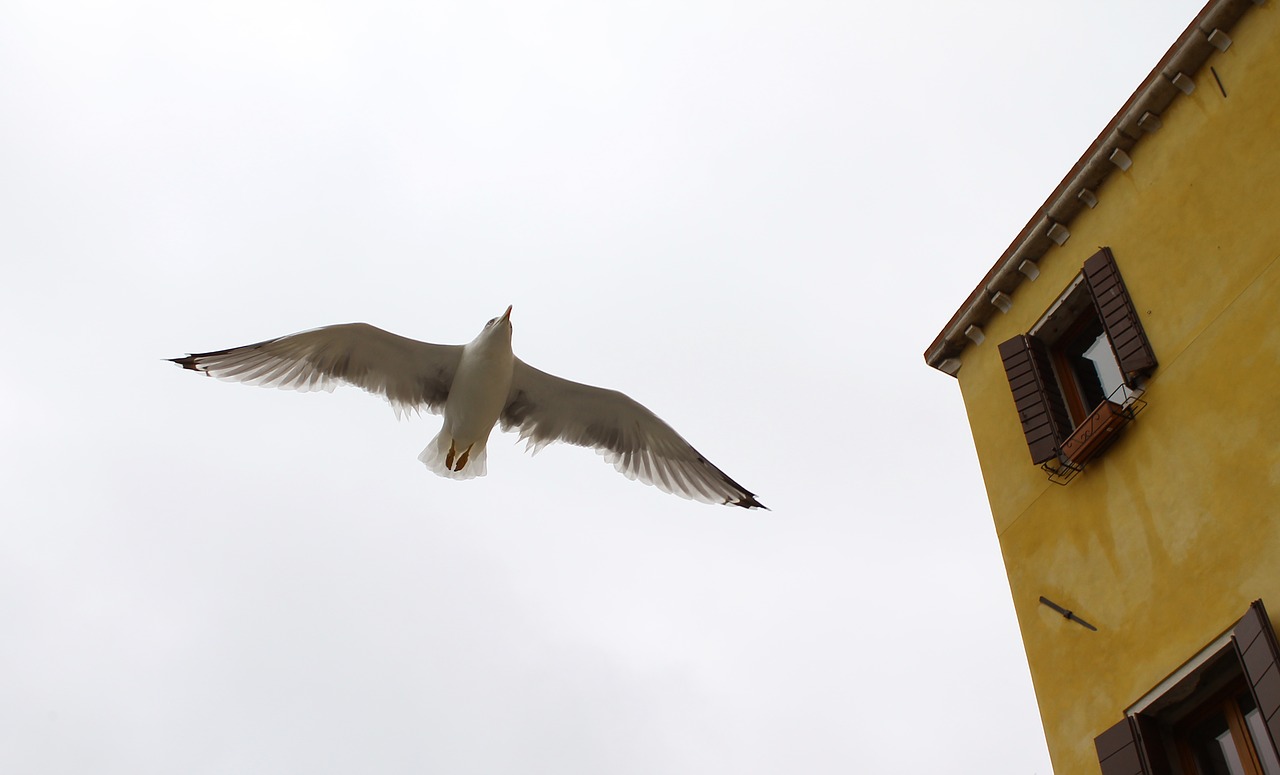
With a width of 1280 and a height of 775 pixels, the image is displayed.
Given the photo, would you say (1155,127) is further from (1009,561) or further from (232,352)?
(232,352)

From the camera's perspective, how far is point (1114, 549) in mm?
7797

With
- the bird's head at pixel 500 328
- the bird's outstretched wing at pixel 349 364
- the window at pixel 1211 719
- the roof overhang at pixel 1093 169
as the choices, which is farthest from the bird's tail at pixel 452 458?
the window at pixel 1211 719

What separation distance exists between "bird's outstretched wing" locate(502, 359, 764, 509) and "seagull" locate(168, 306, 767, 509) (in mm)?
11

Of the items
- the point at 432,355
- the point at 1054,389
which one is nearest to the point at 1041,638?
the point at 1054,389

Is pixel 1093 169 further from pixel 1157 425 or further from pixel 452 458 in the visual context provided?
pixel 452 458

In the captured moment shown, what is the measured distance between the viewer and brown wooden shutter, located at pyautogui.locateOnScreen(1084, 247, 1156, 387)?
26.1 feet

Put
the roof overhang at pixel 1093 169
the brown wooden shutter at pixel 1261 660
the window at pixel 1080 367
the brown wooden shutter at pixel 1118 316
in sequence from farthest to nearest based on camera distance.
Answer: the roof overhang at pixel 1093 169 < the window at pixel 1080 367 < the brown wooden shutter at pixel 1118 316 < the brown wooden shutter at pixel 1261 660

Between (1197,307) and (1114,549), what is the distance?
1.75 metres

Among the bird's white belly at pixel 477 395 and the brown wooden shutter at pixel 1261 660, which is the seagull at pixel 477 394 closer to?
the bird's white belly at pixel 477 395

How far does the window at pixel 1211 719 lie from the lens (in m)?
6.18

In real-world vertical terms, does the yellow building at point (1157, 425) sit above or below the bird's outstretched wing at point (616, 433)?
below

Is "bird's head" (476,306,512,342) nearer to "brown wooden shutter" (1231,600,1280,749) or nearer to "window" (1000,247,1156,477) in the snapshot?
"window" (1000,247,1156,477)

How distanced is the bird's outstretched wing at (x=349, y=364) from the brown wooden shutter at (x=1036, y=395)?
18.8 feet

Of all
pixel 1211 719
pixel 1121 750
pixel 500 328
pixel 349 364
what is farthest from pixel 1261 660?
pixel 349 364
